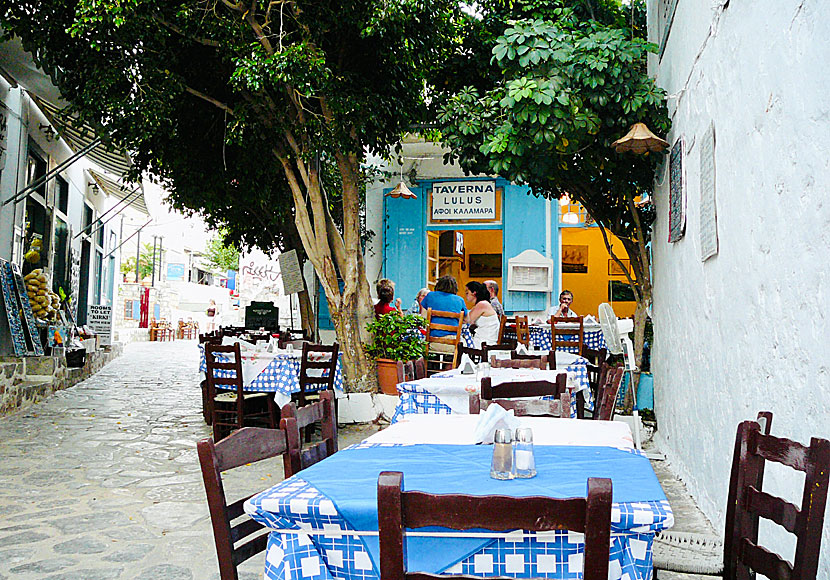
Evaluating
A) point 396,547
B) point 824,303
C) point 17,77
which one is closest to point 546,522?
point 396,547

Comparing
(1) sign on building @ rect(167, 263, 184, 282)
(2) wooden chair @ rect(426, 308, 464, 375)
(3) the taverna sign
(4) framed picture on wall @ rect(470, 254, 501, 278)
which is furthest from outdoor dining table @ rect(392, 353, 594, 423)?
(1) sign on building @ rect(167, 263, 184, 282)

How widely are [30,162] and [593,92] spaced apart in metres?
8.79

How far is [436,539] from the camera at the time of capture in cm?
174

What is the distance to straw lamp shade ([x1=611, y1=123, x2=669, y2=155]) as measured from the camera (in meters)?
6.11

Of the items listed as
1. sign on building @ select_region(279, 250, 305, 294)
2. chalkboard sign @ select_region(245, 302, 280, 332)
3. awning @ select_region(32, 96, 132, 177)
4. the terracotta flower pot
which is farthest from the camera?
chalkboard sign @ select_region(245, 302, 280, 332)

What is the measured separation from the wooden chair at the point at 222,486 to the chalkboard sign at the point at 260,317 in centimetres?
1335

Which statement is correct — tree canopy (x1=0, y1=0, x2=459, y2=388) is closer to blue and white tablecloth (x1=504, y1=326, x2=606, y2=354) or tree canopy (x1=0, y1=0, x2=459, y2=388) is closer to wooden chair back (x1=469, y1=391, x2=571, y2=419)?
blue and white tablecloth (x1=504, y1=326, x2=606, y2=354)

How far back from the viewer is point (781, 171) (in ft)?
10.1

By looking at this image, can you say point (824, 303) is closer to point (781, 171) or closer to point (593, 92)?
point (781, 171)

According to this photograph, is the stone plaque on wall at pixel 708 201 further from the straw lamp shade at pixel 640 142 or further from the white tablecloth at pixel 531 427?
the white tablecloth at pixel 531 427

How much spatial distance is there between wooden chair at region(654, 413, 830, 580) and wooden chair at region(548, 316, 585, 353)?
22.3 ft

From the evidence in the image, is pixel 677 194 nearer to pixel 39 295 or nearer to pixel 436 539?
pixel 436 539

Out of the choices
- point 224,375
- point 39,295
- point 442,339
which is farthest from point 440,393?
point 39,295

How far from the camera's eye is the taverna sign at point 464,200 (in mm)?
13227
